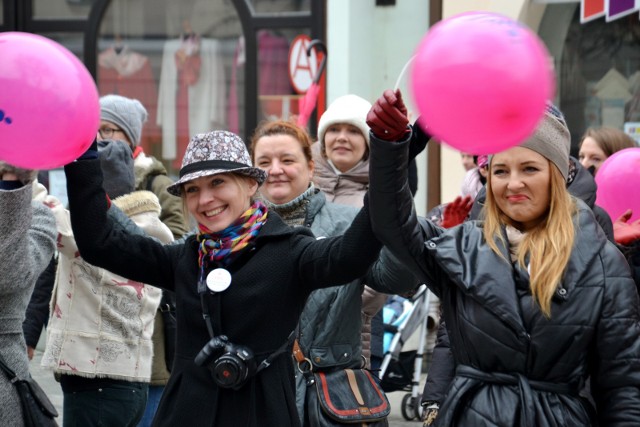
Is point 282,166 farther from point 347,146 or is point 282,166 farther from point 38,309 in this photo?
point 38,309

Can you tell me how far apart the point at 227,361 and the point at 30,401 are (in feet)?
3.04

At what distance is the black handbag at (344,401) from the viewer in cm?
427

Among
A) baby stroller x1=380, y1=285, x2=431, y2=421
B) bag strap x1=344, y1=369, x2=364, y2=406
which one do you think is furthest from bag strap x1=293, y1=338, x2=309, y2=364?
baby stroller x1=380, y1=285, x2=431, y2=421

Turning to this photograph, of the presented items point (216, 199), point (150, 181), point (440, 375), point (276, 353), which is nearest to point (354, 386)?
point (440, 375)

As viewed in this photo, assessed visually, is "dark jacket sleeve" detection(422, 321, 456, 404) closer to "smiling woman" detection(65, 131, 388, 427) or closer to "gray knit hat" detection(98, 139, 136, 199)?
"smiling woman" detection(65, 131, 388, 427)

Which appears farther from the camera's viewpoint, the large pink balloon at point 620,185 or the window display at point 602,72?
the window display at point 602,72

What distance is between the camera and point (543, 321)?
3299 millimetres

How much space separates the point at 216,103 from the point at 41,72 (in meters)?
8.40

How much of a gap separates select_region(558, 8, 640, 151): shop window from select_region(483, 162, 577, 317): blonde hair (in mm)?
7366

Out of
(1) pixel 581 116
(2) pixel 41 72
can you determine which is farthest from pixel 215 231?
(1) pixel 581 116

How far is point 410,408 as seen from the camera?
821 cm

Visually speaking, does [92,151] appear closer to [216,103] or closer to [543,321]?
[543,321]

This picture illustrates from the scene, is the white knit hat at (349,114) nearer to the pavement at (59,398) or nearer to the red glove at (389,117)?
the red glove at (389,117)

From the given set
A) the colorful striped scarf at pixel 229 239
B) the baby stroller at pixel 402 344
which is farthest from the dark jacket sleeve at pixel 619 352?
the baby stroller at pixel 402 344
